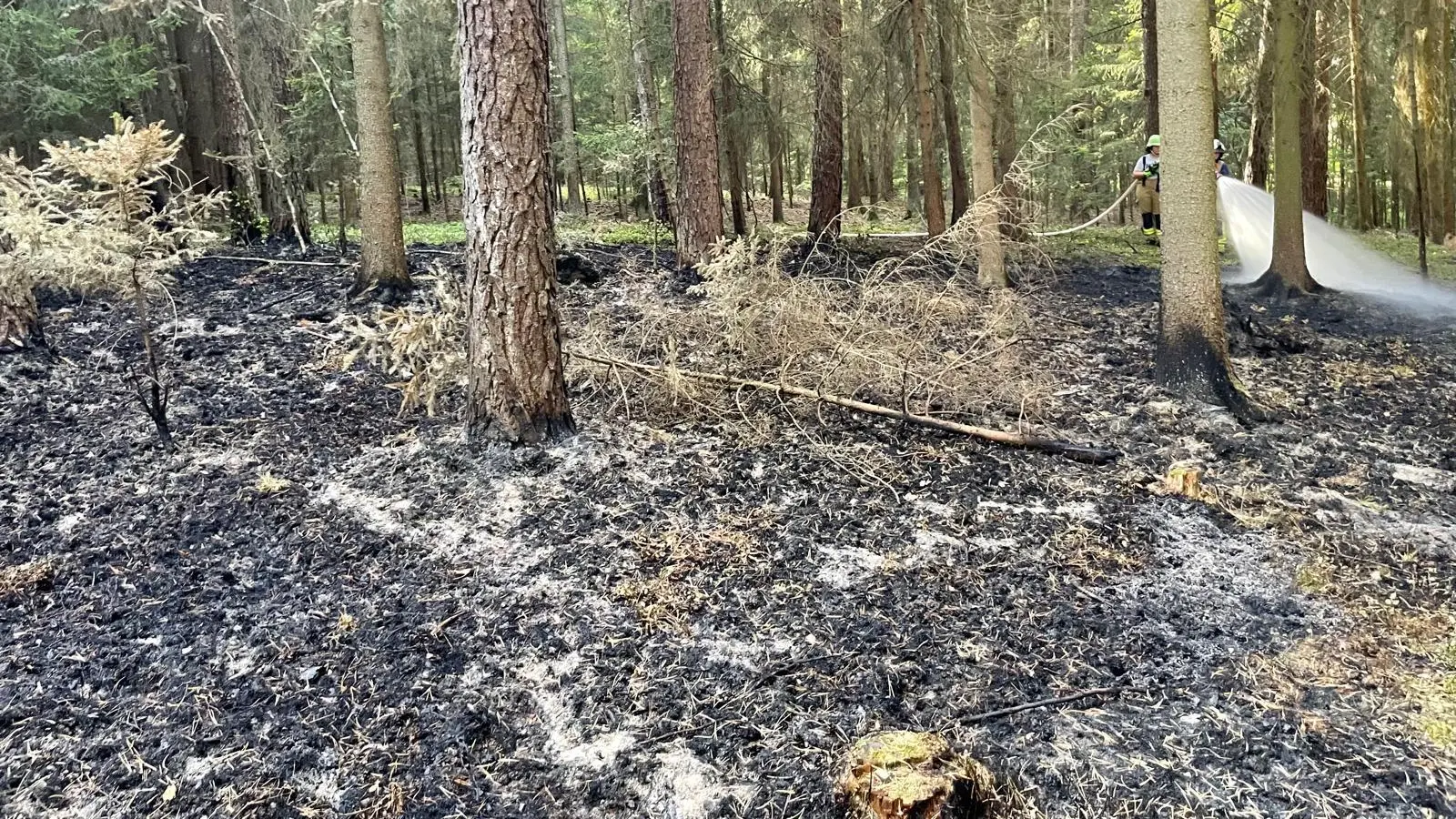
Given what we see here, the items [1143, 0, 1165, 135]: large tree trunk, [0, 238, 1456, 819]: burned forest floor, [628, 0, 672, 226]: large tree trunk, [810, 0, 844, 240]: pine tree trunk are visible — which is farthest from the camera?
[1143, 0, 1165, 135]: large tree trunk

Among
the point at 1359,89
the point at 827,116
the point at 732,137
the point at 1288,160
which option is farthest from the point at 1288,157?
the point at 732,137

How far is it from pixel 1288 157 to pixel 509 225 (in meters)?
9.13

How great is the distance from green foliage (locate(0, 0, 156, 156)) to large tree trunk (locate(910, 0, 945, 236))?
1097 centimetres

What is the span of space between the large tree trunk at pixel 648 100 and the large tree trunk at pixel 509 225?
28.7ft

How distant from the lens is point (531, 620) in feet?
12.4

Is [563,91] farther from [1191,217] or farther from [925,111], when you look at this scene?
[1191,217]

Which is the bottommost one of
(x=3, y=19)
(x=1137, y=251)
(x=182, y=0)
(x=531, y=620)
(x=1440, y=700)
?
(x=1440, y=700)

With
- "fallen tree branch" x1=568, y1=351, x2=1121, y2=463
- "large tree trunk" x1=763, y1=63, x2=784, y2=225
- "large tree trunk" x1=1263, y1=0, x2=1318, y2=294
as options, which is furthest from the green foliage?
"large tree trunk" x1=1263, y1=0, x2=1318, y2=294

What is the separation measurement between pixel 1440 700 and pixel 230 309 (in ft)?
31.2

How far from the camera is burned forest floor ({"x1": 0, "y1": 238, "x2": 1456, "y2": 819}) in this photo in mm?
2871

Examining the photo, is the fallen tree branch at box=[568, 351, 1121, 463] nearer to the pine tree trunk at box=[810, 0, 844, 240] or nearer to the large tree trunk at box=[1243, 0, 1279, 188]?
the pine tree trunk at box=[810, 0, 844, 240]

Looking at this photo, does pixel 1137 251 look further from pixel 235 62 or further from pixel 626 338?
pixel 235 62

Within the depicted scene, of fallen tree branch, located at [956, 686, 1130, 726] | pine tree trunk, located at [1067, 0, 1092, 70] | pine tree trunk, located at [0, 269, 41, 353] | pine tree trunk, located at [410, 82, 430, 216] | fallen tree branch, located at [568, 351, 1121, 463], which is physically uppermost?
pine tree trunk, located at [1067, 0, 1092, 70]

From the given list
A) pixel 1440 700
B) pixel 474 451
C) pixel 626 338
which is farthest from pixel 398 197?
pixel 1440 700
